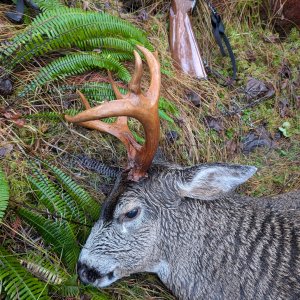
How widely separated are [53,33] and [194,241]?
242cm

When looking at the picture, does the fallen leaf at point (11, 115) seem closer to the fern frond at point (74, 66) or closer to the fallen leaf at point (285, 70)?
the fern frond at point (74, 66)

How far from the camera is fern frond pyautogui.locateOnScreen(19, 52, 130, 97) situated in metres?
4.92

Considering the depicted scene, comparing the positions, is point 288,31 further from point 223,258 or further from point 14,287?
point 14,287

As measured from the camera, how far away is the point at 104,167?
500cm

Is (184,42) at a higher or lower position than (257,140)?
higher

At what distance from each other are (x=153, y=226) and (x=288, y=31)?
4488 mm

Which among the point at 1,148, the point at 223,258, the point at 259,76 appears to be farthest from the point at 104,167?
the point at 259,76

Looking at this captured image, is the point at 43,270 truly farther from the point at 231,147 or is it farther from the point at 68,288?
the point at 231,147

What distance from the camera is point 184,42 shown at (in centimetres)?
643

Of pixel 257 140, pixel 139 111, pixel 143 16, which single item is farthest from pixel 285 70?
pixel 139 111

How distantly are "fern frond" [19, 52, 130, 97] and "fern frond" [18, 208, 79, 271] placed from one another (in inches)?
52.0

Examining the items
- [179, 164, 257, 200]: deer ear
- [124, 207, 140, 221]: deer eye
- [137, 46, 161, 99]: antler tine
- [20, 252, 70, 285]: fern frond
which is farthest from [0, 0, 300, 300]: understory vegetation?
[137, 46, 161, 99]: antler tine

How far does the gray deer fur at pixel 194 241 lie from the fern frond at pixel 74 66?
4.73 ft

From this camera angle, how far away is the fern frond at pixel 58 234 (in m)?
4.27
